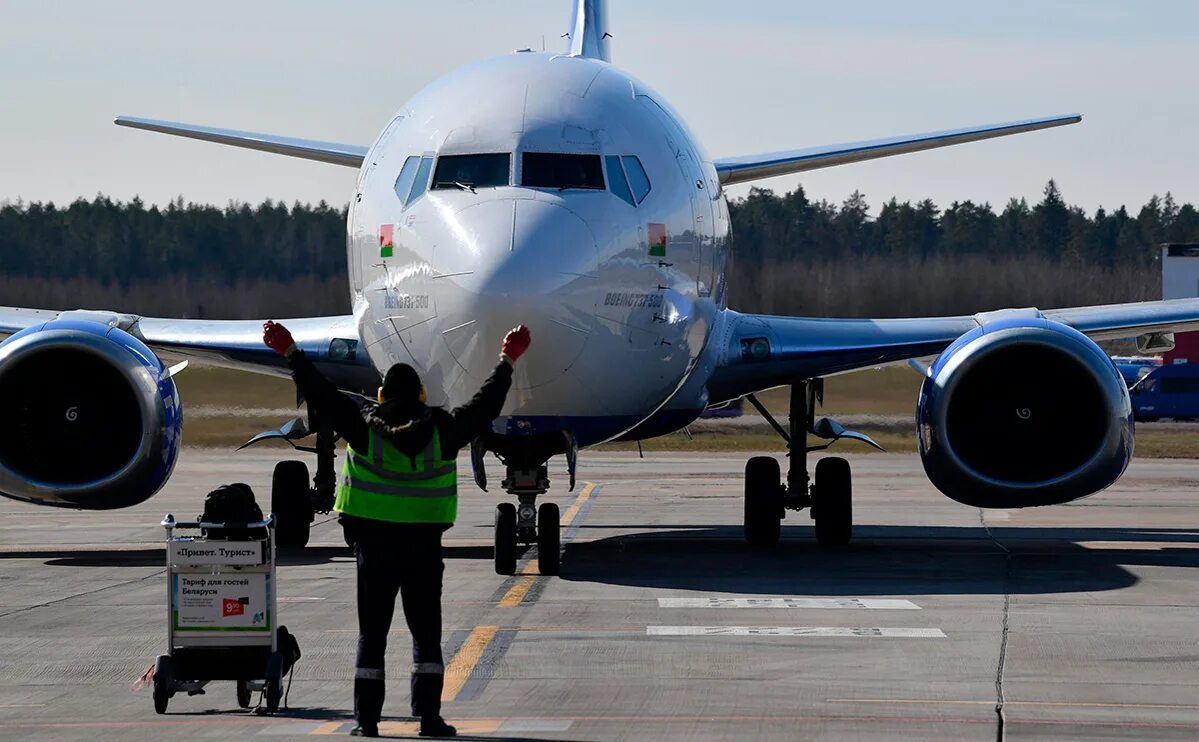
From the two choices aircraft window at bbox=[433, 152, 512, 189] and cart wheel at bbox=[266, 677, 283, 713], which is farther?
aircraft window at bbox=[433, 152, 512, 189]

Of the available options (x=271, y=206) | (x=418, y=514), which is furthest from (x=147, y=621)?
(x=271, y=206)

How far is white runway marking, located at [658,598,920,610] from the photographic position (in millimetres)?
12680

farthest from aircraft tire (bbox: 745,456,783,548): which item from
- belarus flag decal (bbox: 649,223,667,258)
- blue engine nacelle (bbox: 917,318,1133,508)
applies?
belarus flag decal (bbox: 649,223,667,258)

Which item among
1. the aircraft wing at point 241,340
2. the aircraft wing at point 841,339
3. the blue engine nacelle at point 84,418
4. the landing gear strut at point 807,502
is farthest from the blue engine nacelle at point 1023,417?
the blue engine nacelle at point 84,418

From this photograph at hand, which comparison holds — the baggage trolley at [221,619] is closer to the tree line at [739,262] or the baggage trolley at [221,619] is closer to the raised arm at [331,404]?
the raised arm at [331,404]

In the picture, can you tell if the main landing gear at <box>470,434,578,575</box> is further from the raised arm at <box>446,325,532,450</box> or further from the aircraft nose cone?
the raised arm at <box>446,325,532,450</box>

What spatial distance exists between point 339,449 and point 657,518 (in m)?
16.8

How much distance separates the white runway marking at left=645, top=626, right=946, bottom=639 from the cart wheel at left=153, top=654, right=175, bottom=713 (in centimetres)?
321

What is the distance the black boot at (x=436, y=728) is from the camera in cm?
821

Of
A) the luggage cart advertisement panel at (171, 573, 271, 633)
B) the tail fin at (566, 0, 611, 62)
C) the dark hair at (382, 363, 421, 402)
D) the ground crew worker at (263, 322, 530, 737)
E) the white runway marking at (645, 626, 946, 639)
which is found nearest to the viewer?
the ground crew worker at (263, 322, 530, 737)

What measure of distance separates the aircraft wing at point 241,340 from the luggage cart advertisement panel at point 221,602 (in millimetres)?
6654

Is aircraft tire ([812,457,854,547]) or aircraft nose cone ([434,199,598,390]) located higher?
aircraft nose cone ([434,199,598,390])

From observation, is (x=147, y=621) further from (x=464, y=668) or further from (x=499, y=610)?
(x=464, y=668)

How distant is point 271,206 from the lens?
115ft
